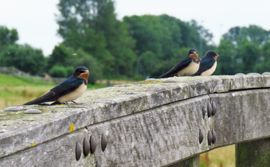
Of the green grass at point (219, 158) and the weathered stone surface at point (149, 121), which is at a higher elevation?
the weathered stone surface at point (149, 121)

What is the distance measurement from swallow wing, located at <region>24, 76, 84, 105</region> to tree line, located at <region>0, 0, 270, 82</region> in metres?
74.1

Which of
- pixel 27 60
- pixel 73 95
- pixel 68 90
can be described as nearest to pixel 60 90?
pixel 68 90

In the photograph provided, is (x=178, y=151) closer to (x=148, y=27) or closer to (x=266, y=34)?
(x=266, y=34)

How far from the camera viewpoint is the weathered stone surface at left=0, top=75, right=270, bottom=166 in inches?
156

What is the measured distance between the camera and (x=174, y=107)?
520 centimetres

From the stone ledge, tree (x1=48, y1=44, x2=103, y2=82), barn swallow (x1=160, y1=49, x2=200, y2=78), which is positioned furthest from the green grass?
tree (x1=48, y1=44, x2=103, y2=82)

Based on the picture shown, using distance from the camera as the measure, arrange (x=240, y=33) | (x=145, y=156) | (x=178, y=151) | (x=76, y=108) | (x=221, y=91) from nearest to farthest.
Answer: (x=76, y=108) < (x=145, y=156) < (x=178, y=151) < (x=221, y=91) < (x=240, y=33)

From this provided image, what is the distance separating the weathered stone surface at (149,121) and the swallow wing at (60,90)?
0.54 ft

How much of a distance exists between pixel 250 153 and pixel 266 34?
112350mm

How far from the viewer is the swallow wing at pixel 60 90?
5.32 meters

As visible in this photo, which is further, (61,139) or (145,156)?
(145,156)

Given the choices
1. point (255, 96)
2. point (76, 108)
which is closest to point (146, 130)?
point (76, 108)

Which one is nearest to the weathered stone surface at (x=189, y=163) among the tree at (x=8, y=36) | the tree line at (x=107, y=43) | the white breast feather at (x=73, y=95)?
the white breast feather at (x=73, y=95)

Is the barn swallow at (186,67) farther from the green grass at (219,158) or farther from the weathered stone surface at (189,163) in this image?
the weathered stone surface at (189,163)
